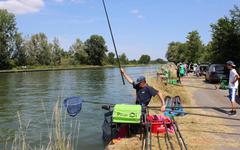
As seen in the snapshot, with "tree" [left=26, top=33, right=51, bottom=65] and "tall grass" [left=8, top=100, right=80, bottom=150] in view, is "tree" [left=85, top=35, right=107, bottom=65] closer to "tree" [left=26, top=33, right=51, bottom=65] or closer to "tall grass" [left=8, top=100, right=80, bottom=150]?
"tree" [left=26, top=33, right=51, bottom=65]

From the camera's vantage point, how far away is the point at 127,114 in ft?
33.2

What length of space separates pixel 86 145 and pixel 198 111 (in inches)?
208

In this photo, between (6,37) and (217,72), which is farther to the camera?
(6,37)

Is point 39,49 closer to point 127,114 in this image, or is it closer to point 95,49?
point 95,49

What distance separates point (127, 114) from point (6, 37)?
350 feet

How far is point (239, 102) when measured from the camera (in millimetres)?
19031

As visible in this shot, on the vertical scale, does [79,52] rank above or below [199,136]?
above

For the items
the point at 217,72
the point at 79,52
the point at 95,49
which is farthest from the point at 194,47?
the point at 95,49

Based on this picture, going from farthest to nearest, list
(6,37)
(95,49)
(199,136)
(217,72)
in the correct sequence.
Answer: (95,49) < (6,37) < (217,72) < (199,136)

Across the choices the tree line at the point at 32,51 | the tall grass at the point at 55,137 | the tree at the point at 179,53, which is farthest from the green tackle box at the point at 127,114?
the tree line at the point at 32,51

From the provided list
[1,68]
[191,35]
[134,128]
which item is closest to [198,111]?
[134,128]

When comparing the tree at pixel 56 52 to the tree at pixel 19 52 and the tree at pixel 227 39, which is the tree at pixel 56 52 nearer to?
the tree at pixel 19 52

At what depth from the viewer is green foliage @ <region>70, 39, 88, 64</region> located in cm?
14525

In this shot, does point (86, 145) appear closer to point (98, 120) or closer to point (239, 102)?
point (98, 120)
